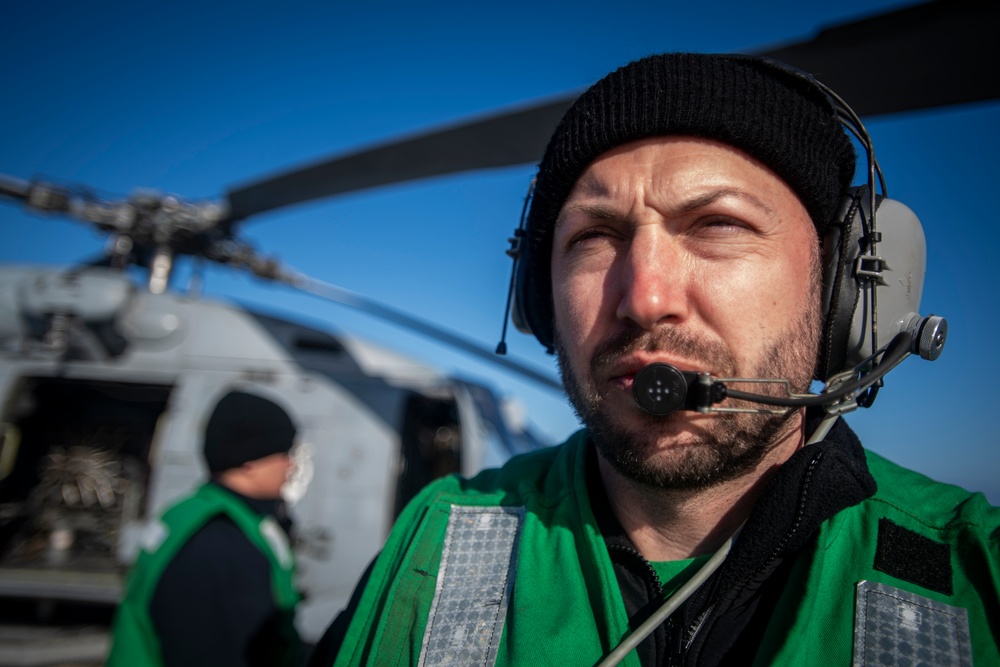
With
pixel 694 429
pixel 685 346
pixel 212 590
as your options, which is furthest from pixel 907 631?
pixel 212 590

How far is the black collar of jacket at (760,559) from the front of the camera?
1050 millimetres

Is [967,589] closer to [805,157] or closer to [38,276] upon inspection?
[805,157]

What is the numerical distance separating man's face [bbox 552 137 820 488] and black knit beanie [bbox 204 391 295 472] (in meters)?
1.77

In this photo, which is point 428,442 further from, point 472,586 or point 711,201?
point 711,201

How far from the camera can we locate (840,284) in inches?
48.5

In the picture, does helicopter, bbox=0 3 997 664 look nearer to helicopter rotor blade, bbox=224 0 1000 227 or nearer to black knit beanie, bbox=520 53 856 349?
helicopter rotor blade, bbox=224 0 1000 227

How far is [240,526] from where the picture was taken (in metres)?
2.23

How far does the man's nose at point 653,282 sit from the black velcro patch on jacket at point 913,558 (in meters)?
0.54

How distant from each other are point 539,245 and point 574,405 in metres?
0.48

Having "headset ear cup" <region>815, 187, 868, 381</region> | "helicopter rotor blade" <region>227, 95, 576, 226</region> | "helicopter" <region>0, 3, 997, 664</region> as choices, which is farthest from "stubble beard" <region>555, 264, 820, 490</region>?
"helicopter" <region>0, 3, 997, 664</region>

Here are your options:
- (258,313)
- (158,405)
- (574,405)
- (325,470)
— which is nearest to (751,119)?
(574,405)

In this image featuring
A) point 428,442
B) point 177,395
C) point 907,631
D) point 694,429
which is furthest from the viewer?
point 428,442

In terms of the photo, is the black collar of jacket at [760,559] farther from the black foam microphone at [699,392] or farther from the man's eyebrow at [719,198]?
the man's eyebrow at [719,198]

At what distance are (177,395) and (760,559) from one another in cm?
523
